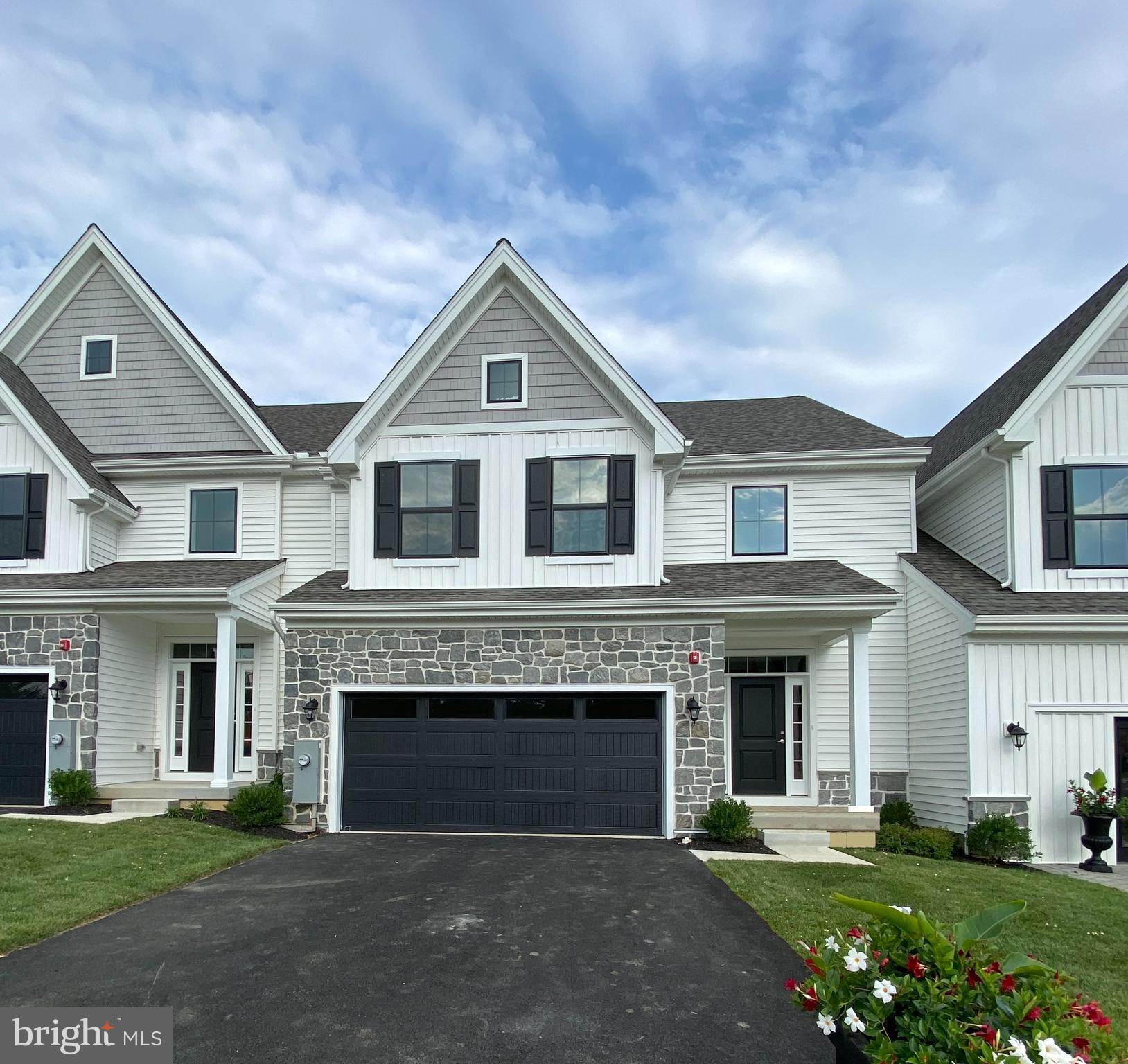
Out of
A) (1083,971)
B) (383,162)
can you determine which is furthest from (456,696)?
(383,162)

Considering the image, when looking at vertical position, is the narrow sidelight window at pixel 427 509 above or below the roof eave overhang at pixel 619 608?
above

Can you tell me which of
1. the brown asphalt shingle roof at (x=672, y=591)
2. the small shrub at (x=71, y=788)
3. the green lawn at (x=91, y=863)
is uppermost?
the brown asphalt shingle roof at (x=672, y=591)

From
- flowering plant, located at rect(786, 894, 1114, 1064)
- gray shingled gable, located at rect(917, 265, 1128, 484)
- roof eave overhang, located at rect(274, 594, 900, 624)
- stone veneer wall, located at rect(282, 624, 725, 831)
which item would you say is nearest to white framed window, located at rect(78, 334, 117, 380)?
roof eave overhang, located at rect(274, 594, 900, 624)

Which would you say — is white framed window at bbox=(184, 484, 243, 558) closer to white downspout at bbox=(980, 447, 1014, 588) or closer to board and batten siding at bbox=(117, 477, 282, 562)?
board and batten siding at bbox=(117, 477, 282, 562)

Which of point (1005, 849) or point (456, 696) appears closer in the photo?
point (1005, 849)

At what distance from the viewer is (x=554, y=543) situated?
13.4m

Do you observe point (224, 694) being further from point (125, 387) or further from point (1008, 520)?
point (1008, 520)

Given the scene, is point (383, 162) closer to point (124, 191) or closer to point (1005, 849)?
point (124, 191)

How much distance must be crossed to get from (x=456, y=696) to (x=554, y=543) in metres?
2.70

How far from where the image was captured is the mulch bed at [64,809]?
41.7 ft

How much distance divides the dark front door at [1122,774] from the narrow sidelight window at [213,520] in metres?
14.2

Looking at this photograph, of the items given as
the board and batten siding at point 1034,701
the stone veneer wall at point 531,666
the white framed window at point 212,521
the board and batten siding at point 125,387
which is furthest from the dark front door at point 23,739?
the board and batten siding at point 1034,701

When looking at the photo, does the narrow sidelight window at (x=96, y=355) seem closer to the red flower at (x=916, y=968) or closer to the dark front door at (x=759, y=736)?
the dark front door at (x=759, y=736)

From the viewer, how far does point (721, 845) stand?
11844 mm
